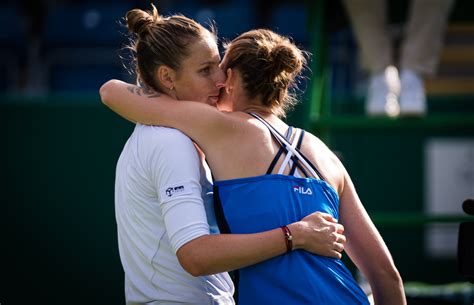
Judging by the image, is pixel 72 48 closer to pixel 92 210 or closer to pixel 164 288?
pixel 92 210

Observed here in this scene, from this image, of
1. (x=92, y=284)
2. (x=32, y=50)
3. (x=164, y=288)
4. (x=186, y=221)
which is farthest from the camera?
(x=32, y=50)

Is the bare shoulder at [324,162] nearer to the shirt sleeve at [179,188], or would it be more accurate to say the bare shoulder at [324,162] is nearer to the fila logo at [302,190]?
the fila logo at [302,190]

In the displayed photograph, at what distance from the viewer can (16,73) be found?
8.41 meters

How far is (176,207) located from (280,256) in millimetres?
302

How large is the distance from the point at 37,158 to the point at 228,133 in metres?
4.51

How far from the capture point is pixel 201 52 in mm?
2396

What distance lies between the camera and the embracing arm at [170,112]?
7.44ft

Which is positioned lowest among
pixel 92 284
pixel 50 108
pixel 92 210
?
pixel 92 284

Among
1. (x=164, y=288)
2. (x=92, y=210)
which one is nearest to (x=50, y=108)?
(x=92, y=210)

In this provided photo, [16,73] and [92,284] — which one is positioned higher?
[16,73]

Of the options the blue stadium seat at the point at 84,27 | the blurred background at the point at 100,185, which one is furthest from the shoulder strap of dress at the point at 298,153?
the blue stadium seat at the point at 84,27

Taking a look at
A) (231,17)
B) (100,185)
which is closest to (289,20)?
(231,17)

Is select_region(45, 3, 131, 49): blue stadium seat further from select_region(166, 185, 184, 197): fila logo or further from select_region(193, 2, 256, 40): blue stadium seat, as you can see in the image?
select_region(166, 185, 184, 197): fila logo

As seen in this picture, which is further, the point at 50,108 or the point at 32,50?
the point at 32,50
